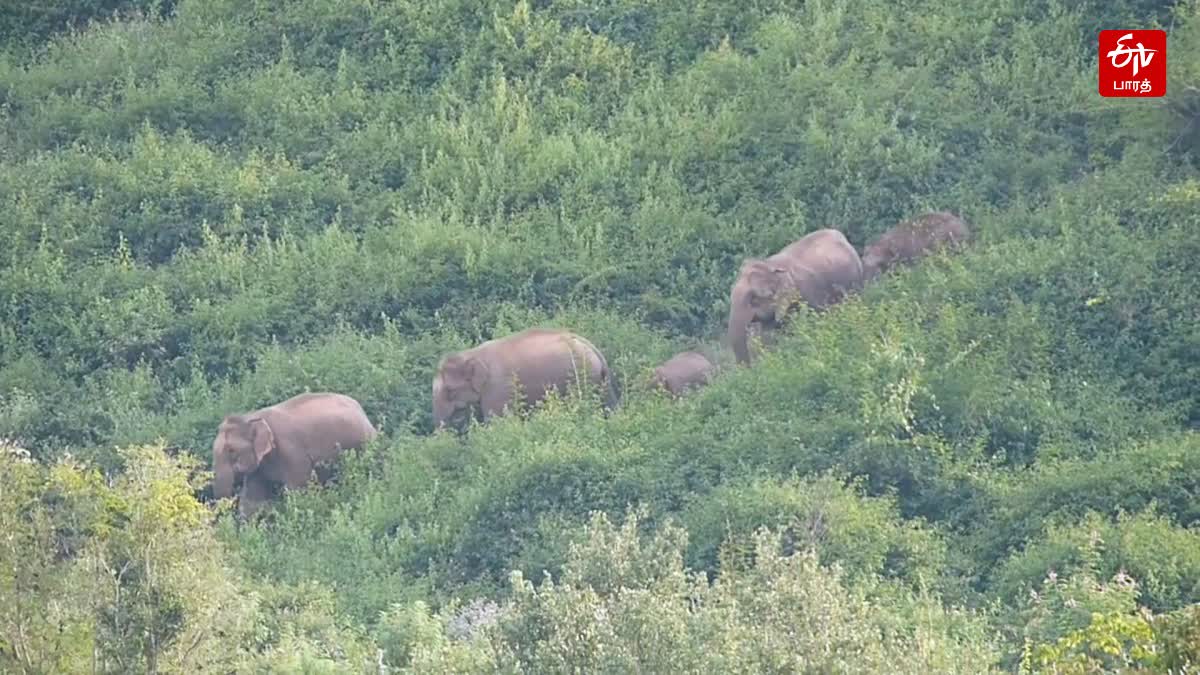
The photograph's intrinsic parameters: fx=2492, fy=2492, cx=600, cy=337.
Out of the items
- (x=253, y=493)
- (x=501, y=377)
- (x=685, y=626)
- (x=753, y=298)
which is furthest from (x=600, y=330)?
(x=685, y=626)

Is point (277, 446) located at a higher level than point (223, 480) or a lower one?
higher

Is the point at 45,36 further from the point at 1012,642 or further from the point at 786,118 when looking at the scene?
the point at 1012,642

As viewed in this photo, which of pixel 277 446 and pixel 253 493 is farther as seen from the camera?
pixel 253 493

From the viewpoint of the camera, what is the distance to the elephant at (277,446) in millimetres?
22062

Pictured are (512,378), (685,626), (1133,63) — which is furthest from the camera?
(1133,63)

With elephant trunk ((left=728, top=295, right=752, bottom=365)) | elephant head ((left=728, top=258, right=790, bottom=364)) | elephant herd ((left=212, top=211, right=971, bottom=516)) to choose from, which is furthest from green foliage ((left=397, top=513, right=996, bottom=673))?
elephant trunk ((left=728, top=295, right=752, bottom=365))

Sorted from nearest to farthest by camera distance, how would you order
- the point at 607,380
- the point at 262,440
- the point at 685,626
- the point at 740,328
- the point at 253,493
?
the point at 685,626 < the point at 262,440 < the point at 253,493 < the point at 607,380 < the point at 740,328

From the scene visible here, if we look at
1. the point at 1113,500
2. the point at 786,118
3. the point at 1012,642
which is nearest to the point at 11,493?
the point at 1012,642

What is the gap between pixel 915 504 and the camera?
20.2 m

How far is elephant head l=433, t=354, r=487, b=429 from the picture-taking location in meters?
22.6

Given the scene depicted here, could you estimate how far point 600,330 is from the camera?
78.9ft

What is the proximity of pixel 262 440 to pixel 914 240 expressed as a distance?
21.9 ft

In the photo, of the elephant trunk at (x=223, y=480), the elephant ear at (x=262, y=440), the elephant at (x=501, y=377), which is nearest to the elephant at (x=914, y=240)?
the elephant at (x=501, y=377)

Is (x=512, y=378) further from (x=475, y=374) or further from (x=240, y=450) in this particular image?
(x=240, y=450)
